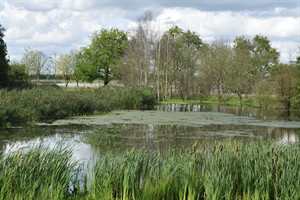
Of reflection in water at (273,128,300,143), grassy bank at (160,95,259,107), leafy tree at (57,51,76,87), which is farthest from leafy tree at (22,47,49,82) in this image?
reflection in water at (273,128,300,143)

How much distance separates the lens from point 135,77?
49.3 metres

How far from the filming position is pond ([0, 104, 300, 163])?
573 inches

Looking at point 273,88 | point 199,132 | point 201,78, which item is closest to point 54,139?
point 199,132

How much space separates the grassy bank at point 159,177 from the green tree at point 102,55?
5055 cm

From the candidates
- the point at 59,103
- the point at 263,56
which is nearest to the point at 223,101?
the point at 263,56

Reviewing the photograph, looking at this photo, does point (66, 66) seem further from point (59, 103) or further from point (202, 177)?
point (202, 177)

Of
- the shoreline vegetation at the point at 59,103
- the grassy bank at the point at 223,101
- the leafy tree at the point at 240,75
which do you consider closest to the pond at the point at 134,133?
the shoreline vegetation at the point at 59,103

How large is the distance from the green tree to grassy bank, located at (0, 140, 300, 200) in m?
50.6

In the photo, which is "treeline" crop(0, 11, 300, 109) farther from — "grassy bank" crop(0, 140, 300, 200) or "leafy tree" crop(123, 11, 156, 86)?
"grassy bank" crop(0, 140, 300, 200)

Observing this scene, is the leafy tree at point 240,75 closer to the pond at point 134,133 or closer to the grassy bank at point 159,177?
the pond at point 134,133

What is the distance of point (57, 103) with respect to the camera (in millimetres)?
23344

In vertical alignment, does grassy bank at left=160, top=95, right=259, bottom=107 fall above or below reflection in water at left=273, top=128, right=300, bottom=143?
above

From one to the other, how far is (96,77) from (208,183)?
53164 millimetres

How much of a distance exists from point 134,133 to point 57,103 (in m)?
6.64
